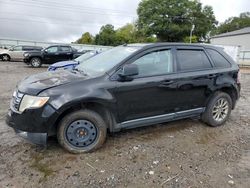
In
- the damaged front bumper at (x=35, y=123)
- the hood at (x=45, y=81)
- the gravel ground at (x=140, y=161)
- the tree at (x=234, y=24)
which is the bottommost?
the gravel ground at (x=140, y=161)

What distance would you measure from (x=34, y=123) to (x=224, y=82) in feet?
11.6

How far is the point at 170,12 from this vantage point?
4703 cm

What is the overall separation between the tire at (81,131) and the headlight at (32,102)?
1.30 feet

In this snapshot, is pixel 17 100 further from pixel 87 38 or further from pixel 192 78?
pixel 87 38

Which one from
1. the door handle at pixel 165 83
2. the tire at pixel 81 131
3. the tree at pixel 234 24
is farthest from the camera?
the tree at pixel 234 24

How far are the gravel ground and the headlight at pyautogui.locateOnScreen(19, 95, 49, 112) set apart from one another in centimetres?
77

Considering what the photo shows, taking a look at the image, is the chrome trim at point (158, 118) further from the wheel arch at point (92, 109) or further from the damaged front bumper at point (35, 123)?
the damaged front bumper at point (35, 123)

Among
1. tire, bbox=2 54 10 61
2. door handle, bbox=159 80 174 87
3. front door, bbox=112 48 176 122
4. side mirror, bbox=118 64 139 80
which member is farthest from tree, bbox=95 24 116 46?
side mirror, bbox=118 64 139 80

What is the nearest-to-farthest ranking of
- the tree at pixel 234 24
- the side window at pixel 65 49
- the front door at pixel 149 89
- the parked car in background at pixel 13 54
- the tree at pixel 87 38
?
the front door at pixel 149 89 → the side window at pixel 65 49 → the parked car in background at pixel 13 54 → the tree at pixel 87 38 → the tree at pixel 234 24

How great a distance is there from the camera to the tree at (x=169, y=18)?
46.7m

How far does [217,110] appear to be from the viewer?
16.2 feet

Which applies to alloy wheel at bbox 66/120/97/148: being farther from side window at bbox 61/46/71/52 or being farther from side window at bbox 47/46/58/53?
side window at bbox 61/46/71/52

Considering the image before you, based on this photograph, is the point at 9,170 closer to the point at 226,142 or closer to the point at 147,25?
the point at 226,142

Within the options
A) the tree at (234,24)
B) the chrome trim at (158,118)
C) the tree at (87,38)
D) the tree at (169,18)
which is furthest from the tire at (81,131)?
the tree at (234,24)
